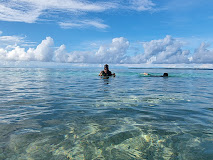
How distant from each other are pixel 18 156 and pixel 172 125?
18.5 feet

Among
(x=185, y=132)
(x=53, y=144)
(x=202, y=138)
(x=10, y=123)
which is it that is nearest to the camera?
(x=53, y=144)

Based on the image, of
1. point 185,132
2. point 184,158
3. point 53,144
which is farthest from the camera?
point 185,132

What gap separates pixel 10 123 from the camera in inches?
272

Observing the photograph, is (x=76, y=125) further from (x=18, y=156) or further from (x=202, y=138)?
(x=202, y=138)

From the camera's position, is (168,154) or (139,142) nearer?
(168,154)

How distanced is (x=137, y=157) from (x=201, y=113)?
6051 millimetres

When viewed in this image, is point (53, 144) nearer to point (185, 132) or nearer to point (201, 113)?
point (185, 132)

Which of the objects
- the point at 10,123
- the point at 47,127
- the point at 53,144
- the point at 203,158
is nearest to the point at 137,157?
the point at 203,158

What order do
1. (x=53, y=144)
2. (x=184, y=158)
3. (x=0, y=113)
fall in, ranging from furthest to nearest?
(x=0, y=113), (x=53, y=144), (x=184, y=158)

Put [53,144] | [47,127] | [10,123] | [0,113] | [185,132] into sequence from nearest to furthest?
[53,144]
[185,132]
[47,127]
[10,123]
[0,113]

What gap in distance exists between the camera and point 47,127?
6.43m

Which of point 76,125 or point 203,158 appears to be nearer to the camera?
point 203,158

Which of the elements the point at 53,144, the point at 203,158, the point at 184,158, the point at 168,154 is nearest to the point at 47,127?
the point at 53,144

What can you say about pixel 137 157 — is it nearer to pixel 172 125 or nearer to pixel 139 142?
pixel 139 142
